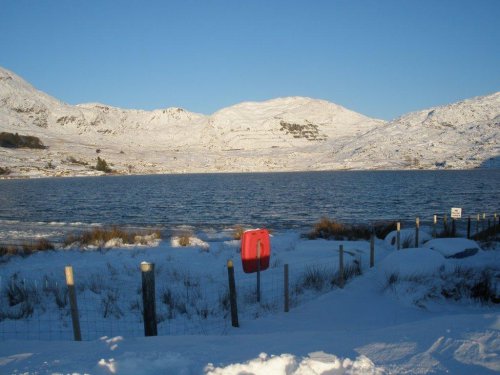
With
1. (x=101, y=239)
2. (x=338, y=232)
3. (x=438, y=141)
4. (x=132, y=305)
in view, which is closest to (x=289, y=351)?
(x=132, y=305)

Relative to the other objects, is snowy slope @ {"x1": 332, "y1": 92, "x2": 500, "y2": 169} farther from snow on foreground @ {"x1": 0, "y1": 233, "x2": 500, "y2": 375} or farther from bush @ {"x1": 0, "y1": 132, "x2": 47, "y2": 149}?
snow on foreground @ {"x1": 0, "y1": 233, "x2": 500, "y2": 375}

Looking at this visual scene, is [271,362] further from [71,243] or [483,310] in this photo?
Answer: [71,243]

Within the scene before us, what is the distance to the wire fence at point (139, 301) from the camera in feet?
25.0

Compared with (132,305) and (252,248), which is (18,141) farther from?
(252,248)

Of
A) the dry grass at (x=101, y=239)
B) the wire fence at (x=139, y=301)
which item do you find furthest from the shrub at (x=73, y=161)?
the wire fence at (x=139, y=301)

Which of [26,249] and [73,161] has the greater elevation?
[73,161]

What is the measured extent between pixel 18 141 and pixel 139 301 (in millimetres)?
185522

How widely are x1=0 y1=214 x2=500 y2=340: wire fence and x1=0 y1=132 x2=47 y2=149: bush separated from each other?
6978 inches

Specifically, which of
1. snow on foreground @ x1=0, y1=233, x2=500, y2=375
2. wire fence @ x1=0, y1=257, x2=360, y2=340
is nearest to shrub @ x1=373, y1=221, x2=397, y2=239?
wire fence @ x1=0, y1=257, x2=360, y2=340

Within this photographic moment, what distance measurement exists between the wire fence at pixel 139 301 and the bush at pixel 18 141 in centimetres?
17725

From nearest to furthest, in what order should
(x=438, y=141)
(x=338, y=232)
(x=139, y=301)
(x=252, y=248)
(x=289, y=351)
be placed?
(x=289, y=351) → (x=139, y=301) → (x=252, y=248) → (x=338, y=232) → (x=438, y=141)

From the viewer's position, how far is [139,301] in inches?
362

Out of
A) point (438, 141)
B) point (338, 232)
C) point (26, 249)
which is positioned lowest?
point (338, 232)

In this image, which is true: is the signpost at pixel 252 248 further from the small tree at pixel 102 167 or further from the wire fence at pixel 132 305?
the small tree at pixel 102 167
